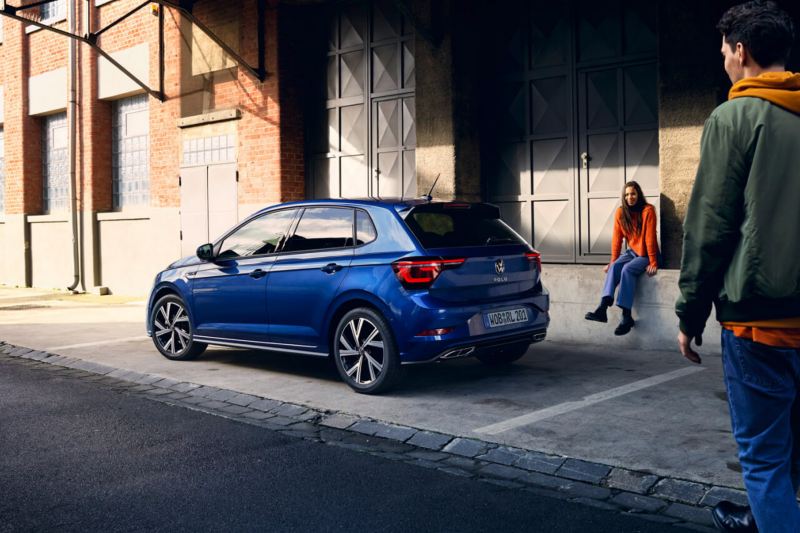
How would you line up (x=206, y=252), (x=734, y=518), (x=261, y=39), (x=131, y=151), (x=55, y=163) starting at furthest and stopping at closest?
(x=55, y=163) → (x=131, y=151) → (x=261, y=39) → (x=206, y=252) → (x=734, y=518)

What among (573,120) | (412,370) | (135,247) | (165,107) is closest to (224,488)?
(412,370)

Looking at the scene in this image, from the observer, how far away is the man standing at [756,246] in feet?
9.86

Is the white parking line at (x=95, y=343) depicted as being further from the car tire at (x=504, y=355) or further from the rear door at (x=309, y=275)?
the car tire at (x=504, y=355)

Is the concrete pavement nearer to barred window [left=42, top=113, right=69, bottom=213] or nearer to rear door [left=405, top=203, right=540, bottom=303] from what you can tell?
rear door [left=405, top=203, right=540, bottom=303]

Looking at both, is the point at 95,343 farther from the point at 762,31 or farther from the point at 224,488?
the point at 762,31

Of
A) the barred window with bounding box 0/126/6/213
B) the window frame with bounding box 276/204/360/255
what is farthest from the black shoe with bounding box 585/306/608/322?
the barred window with bounding box 0/126/6/213

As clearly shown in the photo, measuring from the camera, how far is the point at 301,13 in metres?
14.4

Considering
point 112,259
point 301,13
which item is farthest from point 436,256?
point 112,259

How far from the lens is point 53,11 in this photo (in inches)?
782

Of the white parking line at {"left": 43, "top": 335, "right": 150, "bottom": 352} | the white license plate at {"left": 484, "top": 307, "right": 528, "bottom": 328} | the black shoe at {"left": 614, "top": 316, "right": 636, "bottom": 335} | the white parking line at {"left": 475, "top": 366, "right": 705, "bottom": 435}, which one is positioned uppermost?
the white license plate at {"left": 484, "top": 307, "right": 528, "bottom": 328}

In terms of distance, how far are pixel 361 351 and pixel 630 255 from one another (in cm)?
375

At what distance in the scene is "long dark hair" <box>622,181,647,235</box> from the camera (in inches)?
381

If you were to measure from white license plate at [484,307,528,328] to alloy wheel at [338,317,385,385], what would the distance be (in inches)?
35.8

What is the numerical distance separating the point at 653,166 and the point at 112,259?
1159 centimetres
